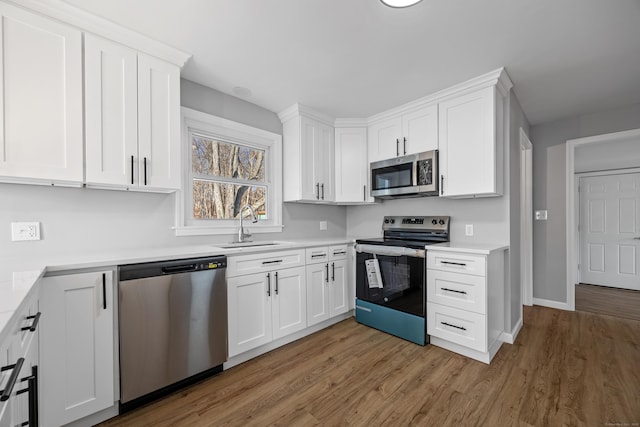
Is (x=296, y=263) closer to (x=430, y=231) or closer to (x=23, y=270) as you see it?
(x=430, y=231)

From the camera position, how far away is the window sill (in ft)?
7.85

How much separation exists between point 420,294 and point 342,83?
2.10 m

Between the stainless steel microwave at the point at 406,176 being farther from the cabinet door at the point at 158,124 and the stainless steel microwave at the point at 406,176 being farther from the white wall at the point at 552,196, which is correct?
the cabinet door at the point at 158,124

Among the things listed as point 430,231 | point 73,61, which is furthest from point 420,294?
point 73,61

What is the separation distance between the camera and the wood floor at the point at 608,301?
3418mm

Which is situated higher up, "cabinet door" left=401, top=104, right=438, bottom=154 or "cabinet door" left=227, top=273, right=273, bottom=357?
"cabinet door" left=401, top=104, right=438, bottom=154

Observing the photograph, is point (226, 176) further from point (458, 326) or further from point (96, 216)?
point (458, 326)

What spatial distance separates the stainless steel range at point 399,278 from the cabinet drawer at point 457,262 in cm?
9

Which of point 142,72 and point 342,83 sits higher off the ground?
point 342,83

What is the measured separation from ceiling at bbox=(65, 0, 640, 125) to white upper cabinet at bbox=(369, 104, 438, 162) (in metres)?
0.22

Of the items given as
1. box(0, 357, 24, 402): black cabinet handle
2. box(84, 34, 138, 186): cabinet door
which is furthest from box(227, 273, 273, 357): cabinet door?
box(0, 357, 24, 402): black cabinet handle

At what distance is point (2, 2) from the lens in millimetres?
1463

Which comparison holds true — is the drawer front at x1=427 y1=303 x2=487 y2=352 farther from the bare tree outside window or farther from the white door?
the white door

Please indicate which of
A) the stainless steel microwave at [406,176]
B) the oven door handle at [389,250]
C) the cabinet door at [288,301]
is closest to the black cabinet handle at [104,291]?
the cabinet door at [288,301]
